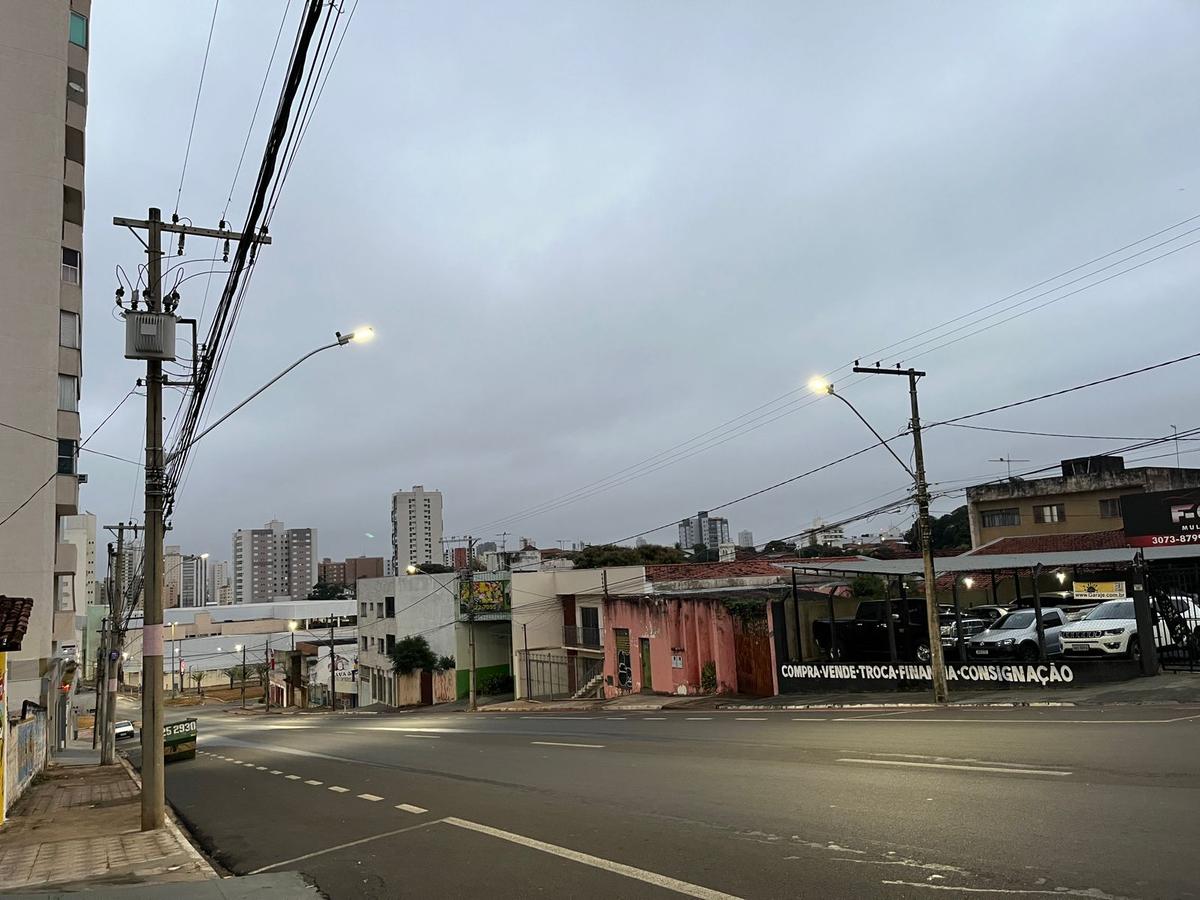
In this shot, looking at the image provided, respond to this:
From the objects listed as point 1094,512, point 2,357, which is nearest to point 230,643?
point 2,357

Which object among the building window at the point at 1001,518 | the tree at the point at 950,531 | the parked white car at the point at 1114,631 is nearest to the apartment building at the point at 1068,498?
the building window at the point at 1001,518

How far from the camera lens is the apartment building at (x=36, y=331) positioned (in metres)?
28.9

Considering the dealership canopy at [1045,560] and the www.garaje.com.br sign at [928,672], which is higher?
the dealership canopy at [1045,560]

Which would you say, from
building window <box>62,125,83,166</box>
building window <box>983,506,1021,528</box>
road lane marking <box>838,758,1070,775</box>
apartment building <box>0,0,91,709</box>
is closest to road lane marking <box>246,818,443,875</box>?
road lane marking <box>838,758,1070,775</box>

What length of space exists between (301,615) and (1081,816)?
138 m

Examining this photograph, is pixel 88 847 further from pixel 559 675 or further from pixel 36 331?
pixel 559 675

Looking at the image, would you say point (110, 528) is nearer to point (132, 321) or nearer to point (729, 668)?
point (729, 668)

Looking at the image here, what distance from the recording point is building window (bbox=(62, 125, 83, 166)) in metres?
33.8

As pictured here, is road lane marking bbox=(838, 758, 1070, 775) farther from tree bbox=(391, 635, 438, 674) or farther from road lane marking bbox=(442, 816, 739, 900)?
tree bbox=(391, 635, 438, 674)

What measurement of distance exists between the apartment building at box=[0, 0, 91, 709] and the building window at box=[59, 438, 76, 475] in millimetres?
36

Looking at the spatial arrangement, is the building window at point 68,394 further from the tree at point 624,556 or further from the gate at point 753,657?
the tree at point 624,556

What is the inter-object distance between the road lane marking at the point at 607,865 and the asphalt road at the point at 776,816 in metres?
0.03

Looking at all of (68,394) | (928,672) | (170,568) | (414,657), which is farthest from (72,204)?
(414,657)

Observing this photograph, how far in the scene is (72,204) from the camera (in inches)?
1347
